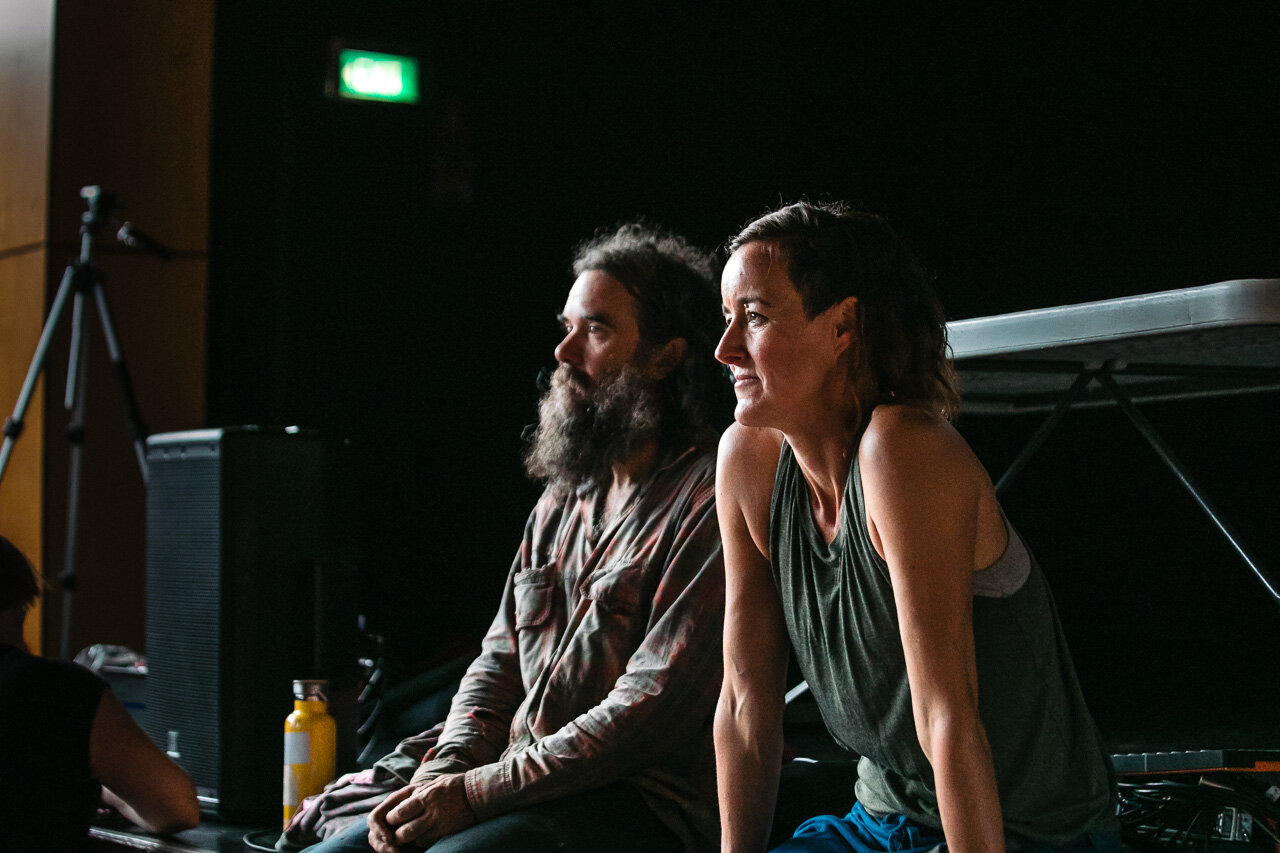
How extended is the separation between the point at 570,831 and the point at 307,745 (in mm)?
858

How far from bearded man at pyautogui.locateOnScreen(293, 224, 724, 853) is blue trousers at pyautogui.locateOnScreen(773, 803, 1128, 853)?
39 centimetres

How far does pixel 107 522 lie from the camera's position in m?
4.50

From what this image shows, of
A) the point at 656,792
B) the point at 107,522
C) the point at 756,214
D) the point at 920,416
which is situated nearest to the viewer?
the point at 920,416

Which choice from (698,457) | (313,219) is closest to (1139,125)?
(698,457)

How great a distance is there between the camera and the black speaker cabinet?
280 centimetres

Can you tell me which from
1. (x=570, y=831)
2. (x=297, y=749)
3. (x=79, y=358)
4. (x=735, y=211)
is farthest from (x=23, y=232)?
(x=570, y=831)

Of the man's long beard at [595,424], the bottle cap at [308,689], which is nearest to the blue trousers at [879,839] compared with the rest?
the man's long beard at [595,424]

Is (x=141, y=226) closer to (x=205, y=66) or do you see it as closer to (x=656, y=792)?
(x=205, y=66)

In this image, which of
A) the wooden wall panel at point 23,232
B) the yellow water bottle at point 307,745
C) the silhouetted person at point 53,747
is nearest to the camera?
the silhouetted person at point 53,747

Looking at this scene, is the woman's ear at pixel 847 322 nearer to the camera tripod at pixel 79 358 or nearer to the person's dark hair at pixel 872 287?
the person's dark hair at pixel 872 287

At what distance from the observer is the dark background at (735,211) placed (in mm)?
2826

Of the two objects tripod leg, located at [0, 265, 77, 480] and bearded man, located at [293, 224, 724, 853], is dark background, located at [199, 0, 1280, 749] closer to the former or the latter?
tripod leg, located at [0, 265, 77, 480]

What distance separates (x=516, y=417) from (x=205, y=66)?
196 centimetres

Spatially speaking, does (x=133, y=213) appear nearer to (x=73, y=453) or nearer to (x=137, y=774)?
(x=73, y=453)
